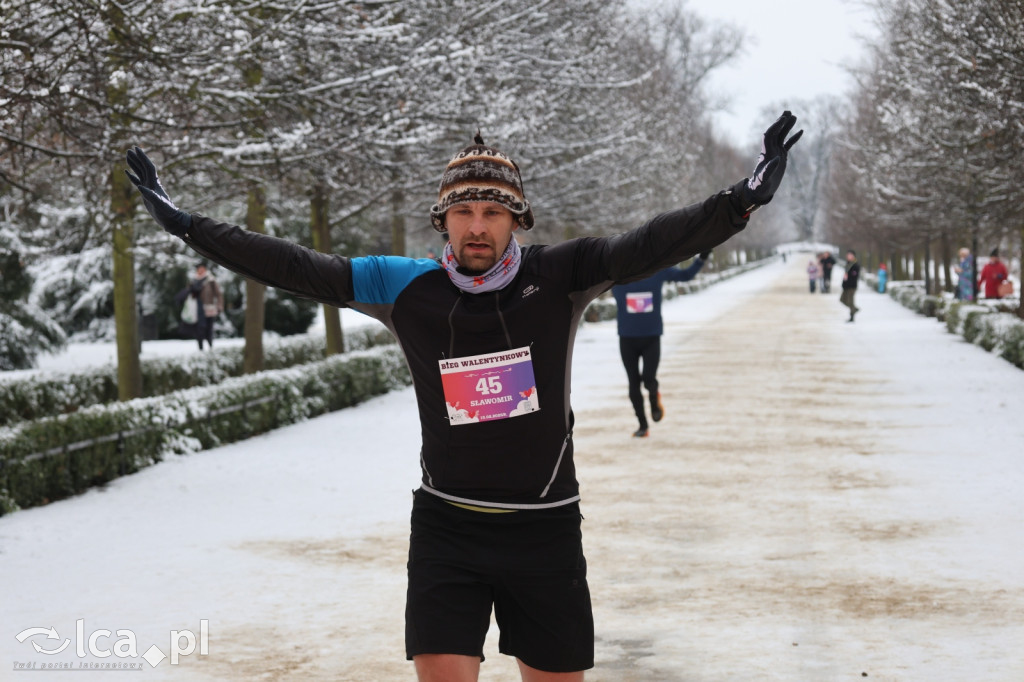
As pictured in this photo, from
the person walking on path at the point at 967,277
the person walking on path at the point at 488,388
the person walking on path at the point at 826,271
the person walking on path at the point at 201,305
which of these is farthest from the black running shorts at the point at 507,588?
the person walking on path at the point at 826,271

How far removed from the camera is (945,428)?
41.7ft

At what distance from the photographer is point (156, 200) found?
3607mm

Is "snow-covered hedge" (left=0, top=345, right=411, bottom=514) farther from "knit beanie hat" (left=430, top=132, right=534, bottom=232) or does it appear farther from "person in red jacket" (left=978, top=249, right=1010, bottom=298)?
"person in red jacket" (left=978, top=249, right=1010, bottom=298)

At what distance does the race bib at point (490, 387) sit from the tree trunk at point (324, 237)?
14013mm

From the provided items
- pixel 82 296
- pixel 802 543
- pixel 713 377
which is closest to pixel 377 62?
pixel 713 377

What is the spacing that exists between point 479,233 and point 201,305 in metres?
19.3

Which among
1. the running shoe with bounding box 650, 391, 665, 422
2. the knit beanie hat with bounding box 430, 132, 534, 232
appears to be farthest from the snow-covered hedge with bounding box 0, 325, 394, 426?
the knit beanie hat with bounding box 430, 132, 534, 232

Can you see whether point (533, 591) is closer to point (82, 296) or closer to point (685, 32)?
point (82, 296)

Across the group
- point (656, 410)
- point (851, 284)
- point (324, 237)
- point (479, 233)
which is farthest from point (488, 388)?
point (851, 284)

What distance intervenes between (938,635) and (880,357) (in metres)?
16.2

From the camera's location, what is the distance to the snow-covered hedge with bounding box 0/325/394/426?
1423 centimetres

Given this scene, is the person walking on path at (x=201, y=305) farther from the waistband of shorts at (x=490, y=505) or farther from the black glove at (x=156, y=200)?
the waistband of shorts at (x=490, y=505)

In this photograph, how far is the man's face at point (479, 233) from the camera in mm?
3549

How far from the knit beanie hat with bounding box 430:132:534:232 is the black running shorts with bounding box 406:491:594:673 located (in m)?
0.83
